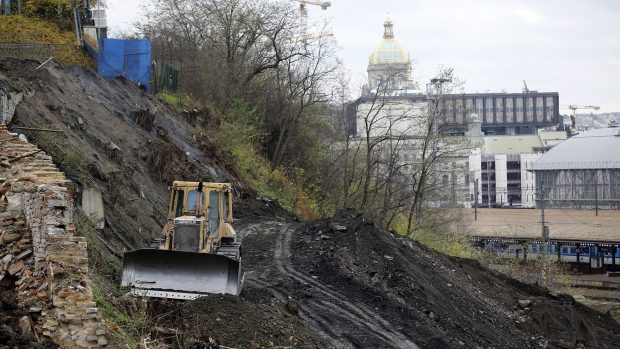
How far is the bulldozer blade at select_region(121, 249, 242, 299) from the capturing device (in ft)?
47.3

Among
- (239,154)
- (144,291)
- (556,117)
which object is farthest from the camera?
(556,117)

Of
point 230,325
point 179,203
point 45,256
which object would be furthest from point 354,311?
Result: point 45,256

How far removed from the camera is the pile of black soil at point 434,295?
18.4 m

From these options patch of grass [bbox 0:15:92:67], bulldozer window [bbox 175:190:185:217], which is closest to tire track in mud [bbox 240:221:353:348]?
bulldozer window [bbox 175:190:185:217]

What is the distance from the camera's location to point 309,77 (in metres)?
41.5

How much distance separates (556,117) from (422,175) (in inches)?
4530

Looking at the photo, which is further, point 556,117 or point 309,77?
point 556,117

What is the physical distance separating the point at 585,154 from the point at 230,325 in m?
78.5

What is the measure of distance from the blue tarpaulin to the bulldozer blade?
18.9 m

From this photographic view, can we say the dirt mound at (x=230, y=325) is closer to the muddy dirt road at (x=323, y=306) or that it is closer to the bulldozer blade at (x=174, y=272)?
the bulldozer blade at (x=174, y=272)

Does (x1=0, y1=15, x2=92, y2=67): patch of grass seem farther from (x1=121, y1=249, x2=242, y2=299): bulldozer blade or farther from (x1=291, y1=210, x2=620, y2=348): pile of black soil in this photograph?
(x1=121, y1=249, x2=242, y2=299): bulldozer blade

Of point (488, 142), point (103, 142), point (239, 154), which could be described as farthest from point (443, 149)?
point (488, 142)

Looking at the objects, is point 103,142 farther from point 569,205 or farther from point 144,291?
point 569,205

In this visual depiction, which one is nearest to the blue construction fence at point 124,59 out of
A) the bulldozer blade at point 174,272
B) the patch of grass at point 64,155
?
the patch of grass at point 64,155
